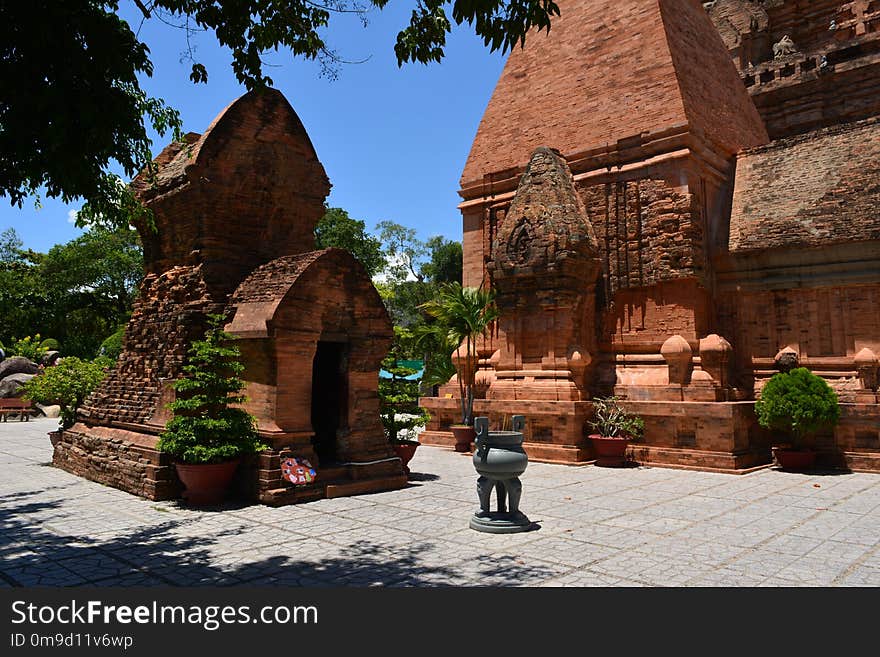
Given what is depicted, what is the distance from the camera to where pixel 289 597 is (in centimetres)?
468

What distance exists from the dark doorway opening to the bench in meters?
20.3

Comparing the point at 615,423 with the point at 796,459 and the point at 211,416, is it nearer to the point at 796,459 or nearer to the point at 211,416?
the point at 796,459

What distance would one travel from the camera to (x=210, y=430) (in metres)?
8.56

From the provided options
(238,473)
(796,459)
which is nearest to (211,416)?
(238,473)

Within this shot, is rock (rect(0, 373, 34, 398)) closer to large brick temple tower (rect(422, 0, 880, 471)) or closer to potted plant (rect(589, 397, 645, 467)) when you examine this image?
large brick temple tower (rect(422, 0, 880, 471))

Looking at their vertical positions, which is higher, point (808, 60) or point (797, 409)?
→ point (808, 60)

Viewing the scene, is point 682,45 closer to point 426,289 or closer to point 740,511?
point 740,511

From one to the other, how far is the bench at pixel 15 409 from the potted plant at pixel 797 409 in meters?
26.4

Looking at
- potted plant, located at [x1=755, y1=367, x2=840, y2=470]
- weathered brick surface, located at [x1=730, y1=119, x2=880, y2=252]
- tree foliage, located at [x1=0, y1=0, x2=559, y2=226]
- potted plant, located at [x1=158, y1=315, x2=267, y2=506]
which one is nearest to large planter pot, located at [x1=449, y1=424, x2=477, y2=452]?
potted plant, located at [x1=755, y1=367, x2=840, y2=470]

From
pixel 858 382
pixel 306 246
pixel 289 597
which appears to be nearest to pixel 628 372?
pixel 858 382

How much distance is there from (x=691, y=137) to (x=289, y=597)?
12899 mm

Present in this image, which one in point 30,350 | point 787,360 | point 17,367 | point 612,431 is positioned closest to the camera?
point 787,360

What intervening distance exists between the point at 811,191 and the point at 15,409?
2848 cm

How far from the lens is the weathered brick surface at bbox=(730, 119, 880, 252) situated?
41.0 feet
